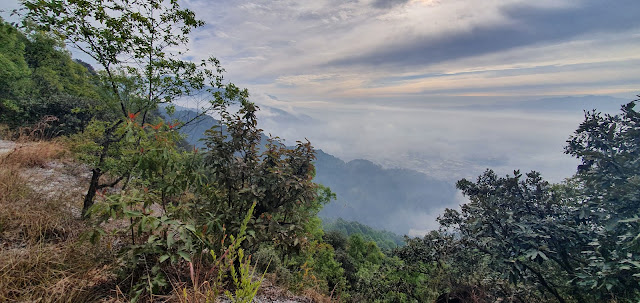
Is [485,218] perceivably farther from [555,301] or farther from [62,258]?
[62,258]

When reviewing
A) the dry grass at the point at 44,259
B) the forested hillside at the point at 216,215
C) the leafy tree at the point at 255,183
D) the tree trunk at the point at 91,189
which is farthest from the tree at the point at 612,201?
the tree trunk at the point at 91,189

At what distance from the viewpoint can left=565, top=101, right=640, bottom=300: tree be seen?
3213mm

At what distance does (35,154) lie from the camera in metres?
7.28

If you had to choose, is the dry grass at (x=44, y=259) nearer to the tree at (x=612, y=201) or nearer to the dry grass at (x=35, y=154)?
the dry grass at (x=35, y=154)

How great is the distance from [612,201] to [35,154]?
522 inches

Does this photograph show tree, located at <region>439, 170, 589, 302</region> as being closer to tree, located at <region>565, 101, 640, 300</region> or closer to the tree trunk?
tree, located at <region>565, 101, 640, 300</region>

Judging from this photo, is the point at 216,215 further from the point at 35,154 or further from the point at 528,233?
the point at 35,154

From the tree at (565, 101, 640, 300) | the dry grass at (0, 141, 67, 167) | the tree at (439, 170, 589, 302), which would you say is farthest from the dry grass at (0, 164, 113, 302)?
the tree at (565, 101, 640, 300)

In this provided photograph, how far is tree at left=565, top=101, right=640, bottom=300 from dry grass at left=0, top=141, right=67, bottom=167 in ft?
36.9

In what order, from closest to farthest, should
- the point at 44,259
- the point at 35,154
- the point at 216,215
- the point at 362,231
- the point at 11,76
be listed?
1. the point at 44,259
2. the point at 216,215
3. the point at 35,154
4. the point at 11,76
5. the point at 362,231

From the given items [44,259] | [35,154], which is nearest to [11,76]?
[35,154]

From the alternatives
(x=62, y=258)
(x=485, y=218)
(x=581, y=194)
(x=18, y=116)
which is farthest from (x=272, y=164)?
(x=18, y=116)

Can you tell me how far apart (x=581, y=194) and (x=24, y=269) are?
773 centimetres

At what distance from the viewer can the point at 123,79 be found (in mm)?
5277
